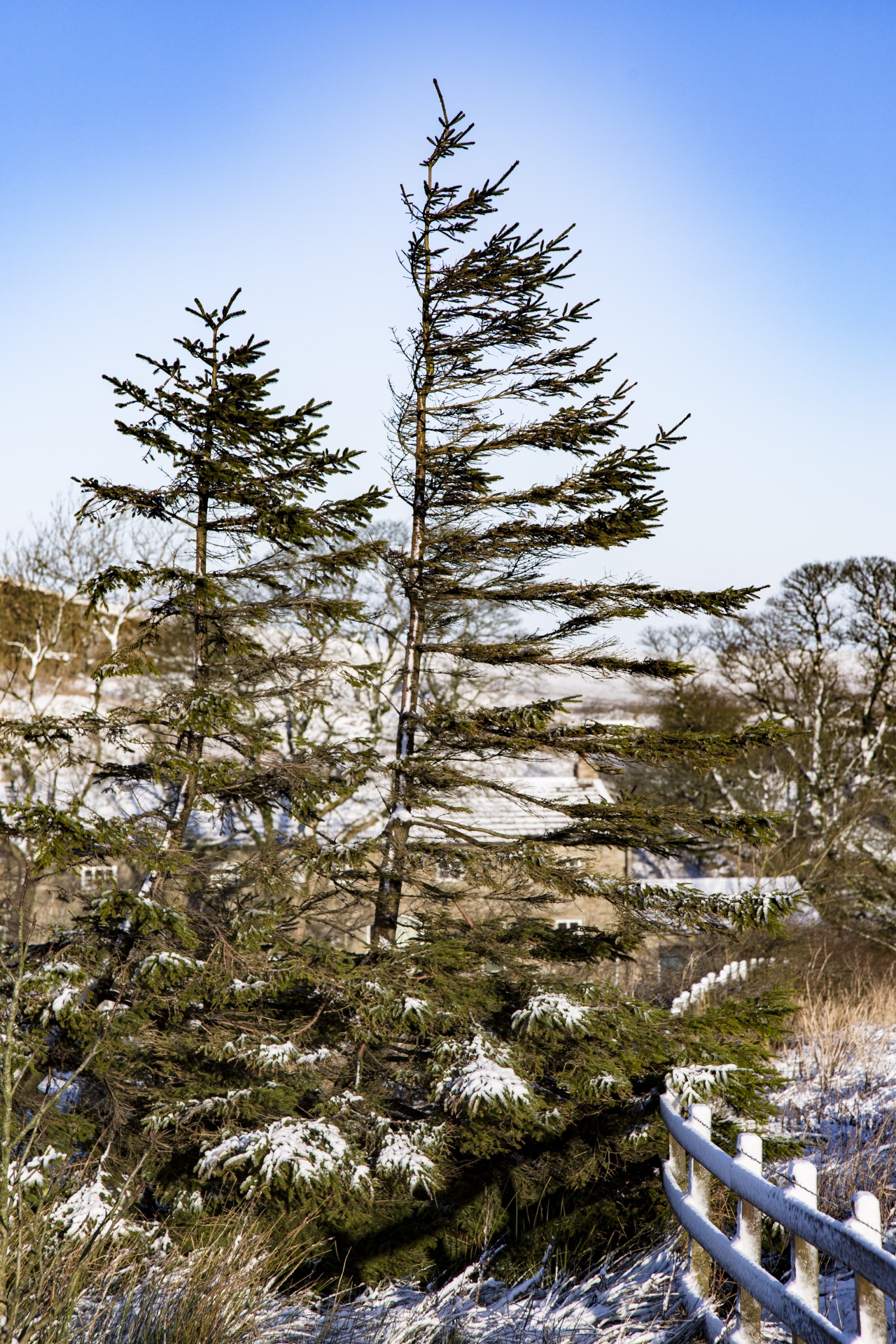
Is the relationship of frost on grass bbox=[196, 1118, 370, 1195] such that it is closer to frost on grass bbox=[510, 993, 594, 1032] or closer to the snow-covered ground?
the snow-covered ground

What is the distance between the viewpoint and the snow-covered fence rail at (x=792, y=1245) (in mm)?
2812

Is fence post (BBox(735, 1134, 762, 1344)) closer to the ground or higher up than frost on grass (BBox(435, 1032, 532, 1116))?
higher up

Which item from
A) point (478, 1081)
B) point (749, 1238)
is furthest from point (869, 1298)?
point (478, 1081)

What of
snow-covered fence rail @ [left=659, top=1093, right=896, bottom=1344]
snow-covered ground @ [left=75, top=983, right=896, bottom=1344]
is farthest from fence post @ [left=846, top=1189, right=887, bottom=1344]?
snow-covered ground @ [left=75, top=983, right=896, bottom=1344]

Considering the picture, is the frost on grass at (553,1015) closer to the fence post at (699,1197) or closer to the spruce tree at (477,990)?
the spruce tree at (477,990)

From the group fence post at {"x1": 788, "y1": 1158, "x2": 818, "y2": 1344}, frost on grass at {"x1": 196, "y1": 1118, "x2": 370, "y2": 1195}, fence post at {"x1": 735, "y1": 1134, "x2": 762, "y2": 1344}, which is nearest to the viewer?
fence post at {"x1": 788, "y1": 1158, "x2": 818, "y2": 1344}

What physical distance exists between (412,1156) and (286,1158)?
0.99 meters

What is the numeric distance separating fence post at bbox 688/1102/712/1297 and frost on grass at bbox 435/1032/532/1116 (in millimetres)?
1939

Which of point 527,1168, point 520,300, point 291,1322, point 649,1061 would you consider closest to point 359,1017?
point 527,1168

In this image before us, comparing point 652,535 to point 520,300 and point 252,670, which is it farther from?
point 252,670

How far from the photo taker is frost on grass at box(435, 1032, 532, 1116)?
6.53 meters

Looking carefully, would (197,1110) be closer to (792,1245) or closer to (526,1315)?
(526,1315)

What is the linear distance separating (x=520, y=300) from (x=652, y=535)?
3.16m

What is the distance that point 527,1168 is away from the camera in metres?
7.23
